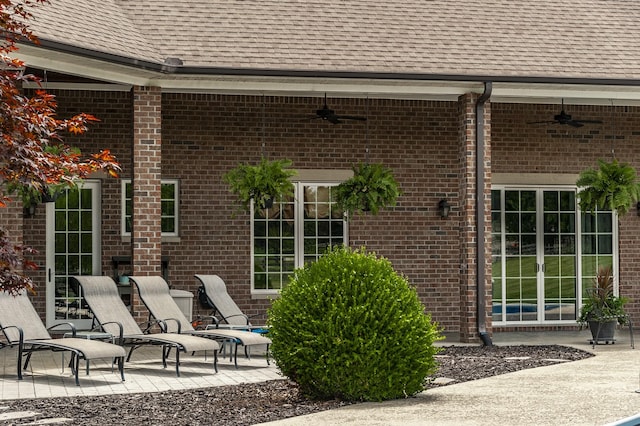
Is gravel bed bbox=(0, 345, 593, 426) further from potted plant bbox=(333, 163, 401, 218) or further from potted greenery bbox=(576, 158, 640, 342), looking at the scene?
potted plant bbox=(333, 163, 401, 218)

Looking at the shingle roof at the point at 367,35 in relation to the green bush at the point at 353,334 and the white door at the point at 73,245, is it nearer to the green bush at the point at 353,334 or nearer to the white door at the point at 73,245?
the white door at the point at 73,245

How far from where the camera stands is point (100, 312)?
39.1 ft

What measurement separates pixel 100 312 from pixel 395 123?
6413 mm

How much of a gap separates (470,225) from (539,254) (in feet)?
10.9

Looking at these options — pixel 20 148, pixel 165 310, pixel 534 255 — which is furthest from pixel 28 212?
pixel 20 148

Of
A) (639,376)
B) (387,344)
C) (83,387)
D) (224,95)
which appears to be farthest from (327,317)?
(224,95)

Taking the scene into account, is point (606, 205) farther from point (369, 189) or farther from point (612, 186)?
point (369, 189)

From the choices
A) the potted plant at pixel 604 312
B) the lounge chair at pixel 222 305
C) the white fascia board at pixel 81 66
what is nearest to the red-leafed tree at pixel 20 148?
the white fascia board at pixel 81 66

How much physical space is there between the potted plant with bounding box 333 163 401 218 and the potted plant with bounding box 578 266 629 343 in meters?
2.94

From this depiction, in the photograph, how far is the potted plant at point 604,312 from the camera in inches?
565

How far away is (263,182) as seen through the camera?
1419 cm

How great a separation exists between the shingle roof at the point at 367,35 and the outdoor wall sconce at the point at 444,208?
2722 millimetres

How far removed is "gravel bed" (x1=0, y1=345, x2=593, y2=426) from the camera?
27.0ft

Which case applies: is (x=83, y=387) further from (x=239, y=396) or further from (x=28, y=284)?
(x=28, y=284)
